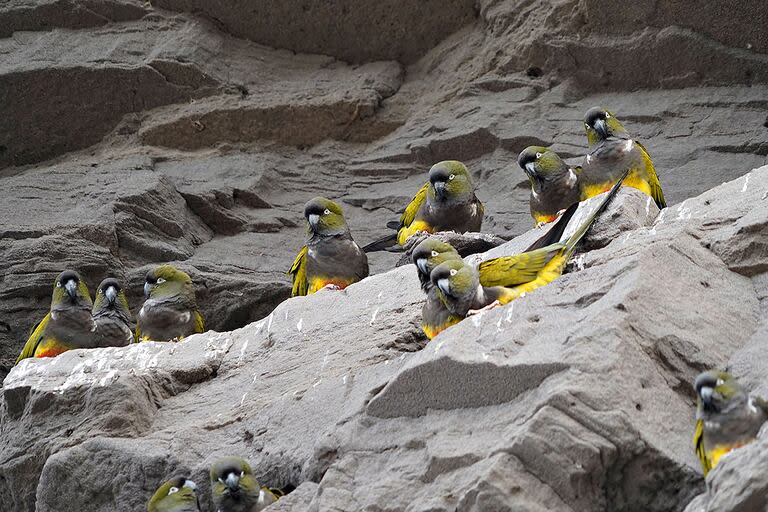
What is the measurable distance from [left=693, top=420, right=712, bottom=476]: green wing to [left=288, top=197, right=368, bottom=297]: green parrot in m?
4.66

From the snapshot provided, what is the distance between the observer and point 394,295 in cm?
793

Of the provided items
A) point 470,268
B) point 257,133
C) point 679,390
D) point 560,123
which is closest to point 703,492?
point 679,390

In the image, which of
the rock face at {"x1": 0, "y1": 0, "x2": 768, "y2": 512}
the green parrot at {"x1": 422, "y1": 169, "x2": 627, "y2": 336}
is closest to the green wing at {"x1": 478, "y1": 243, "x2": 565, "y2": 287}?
the green parrot at {"x1": 422, "y1": 169, "x2": 627, "y2": 336}

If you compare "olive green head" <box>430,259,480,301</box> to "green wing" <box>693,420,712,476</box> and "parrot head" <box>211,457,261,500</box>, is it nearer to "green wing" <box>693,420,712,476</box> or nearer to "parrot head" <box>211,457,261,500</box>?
"parrot head" <box>211,457,261,500</box>

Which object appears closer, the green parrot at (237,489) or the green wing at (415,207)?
the green parrot at (237,489)

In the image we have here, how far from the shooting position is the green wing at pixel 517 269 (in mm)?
6781

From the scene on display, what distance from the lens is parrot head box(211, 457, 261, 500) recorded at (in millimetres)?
6410

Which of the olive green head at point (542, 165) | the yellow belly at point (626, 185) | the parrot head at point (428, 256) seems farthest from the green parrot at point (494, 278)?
the olive green head at point (542, 165)

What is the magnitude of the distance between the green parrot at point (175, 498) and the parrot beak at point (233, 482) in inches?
12.5

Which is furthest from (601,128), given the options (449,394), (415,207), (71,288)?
(71,288)

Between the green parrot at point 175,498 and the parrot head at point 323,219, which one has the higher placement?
the parrot head at point 323,219

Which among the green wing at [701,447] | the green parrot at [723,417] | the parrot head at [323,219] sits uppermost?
the green parrot at [723,417]

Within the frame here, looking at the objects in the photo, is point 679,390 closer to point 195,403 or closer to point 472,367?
point 472,367

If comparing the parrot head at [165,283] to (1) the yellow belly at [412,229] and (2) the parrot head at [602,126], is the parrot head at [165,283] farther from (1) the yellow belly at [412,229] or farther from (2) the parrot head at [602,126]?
(2) the parrot head at [602,126]
